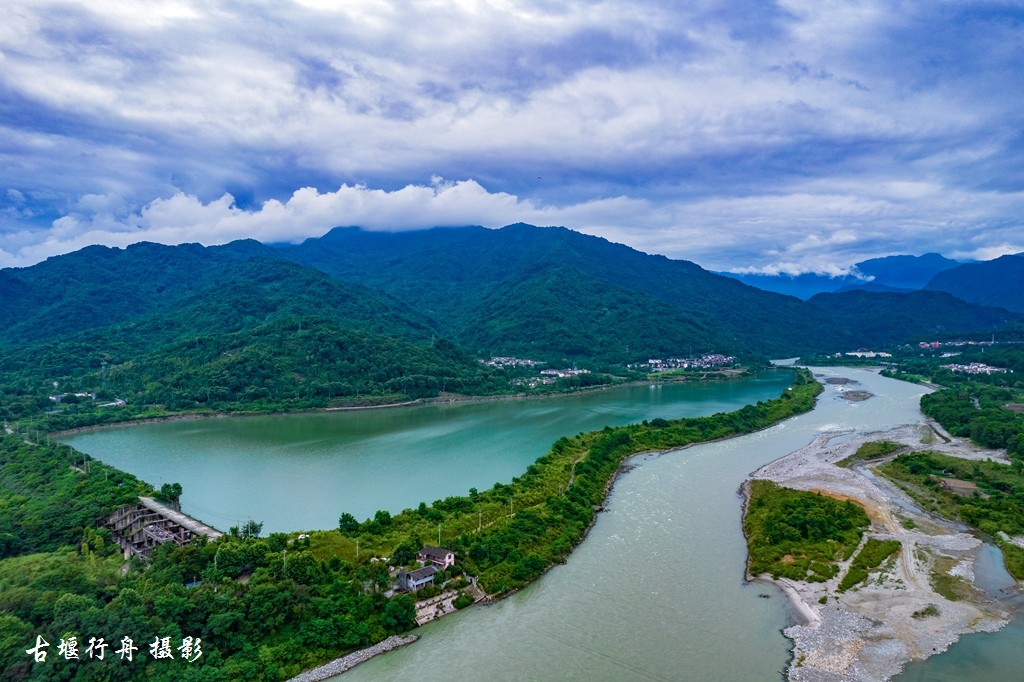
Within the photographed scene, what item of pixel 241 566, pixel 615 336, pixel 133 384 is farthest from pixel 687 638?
pixel 615 336

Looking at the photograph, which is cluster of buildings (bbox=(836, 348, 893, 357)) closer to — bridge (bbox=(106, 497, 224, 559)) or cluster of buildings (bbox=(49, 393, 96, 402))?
bridge (bbox=(106, 497, 224, 559))

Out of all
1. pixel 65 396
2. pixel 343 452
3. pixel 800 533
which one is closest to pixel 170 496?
pixel 343 452

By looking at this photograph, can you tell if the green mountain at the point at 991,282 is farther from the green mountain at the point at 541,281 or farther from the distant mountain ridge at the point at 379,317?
the green mountain at the point at 541,281

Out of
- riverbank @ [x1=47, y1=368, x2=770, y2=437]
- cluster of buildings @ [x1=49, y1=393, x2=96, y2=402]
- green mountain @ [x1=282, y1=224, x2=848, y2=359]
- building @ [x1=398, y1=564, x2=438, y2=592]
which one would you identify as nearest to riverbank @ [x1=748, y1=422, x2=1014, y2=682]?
building @ [x1=398, y1=564, x2=438, y2=592]

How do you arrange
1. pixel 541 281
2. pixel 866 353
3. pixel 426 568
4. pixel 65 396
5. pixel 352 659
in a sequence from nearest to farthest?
pixel 352 659
pixel 426 568
pixel 65 396
pixel 866 353
pixel 541 281

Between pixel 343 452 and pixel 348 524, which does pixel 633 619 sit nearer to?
pixel 348 524

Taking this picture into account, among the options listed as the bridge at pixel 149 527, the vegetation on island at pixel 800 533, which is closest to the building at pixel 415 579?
the bridge at pixel 149 527
